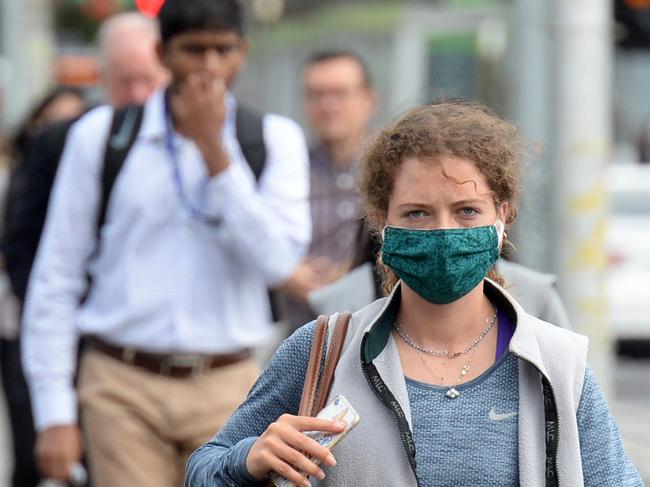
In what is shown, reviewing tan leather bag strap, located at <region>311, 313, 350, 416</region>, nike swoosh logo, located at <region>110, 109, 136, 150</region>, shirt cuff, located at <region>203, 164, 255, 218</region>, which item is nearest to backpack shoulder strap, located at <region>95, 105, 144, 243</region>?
nike swoosh logo, located at <region>110, 109, 136, 150</region>

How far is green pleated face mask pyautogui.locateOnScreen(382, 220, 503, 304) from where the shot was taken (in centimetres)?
262

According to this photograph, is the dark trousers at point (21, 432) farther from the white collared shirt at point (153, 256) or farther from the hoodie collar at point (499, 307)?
the hoodie collar at point (499, 307)

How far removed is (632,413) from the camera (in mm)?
11664

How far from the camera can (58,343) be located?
15.5 ft

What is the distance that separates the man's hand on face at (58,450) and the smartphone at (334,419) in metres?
2.30

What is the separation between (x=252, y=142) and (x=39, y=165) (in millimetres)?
892

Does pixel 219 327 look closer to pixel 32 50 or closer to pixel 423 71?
pixel 32 50

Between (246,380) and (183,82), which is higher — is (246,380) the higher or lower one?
the lower one

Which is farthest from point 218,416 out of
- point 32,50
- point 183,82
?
point 32,50

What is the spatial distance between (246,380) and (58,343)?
571 millimetres

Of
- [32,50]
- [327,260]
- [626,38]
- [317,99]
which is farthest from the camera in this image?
[32,50]

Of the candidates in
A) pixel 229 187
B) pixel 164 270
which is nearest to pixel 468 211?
pixel 229 187

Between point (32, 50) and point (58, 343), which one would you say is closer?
point (58, 343)

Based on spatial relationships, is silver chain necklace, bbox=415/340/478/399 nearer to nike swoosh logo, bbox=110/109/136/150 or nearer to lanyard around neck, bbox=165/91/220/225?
lanyard around neck, bbox=165/91/220/225
